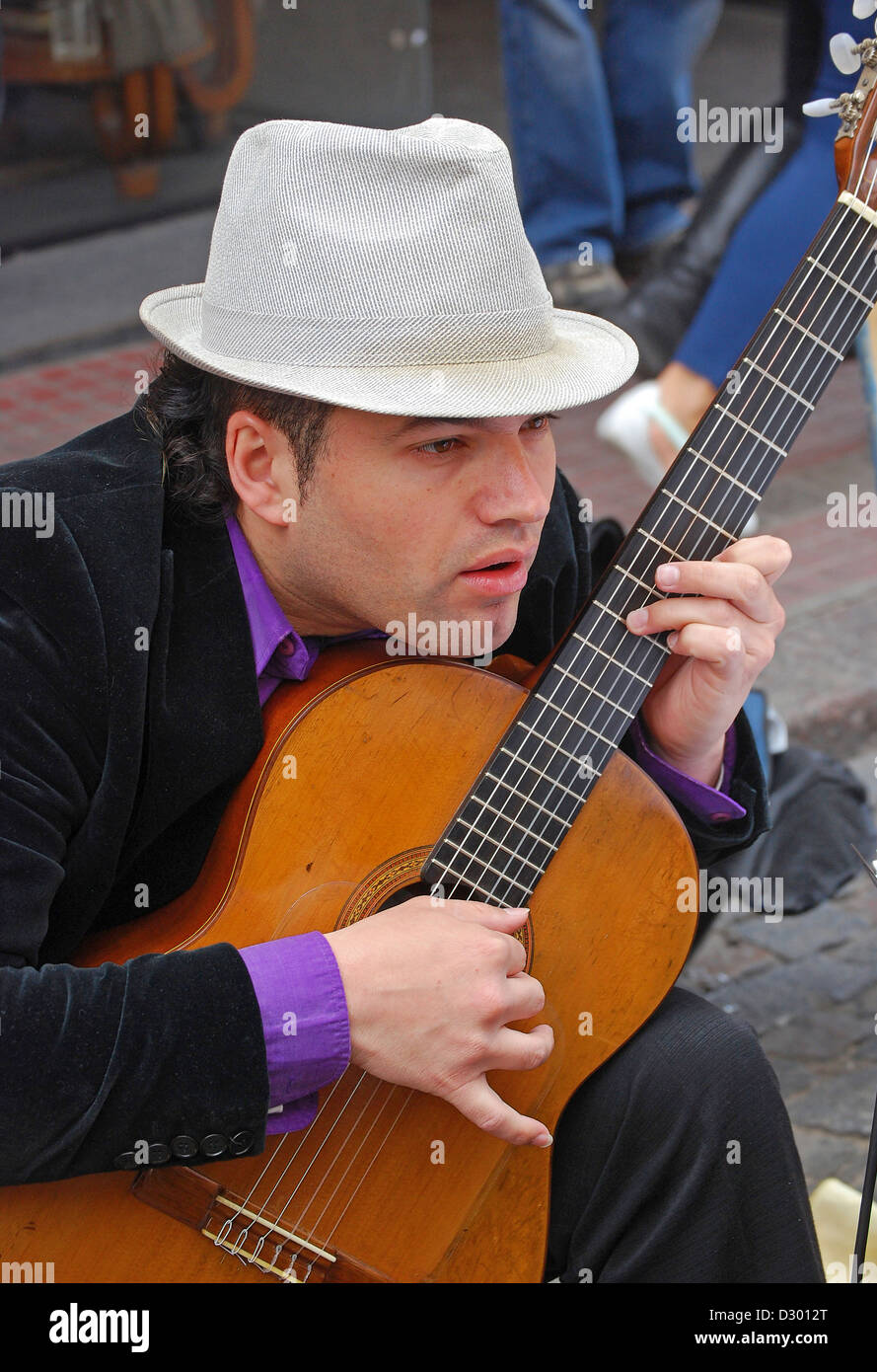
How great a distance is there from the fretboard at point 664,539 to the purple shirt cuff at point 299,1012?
0.76 feet

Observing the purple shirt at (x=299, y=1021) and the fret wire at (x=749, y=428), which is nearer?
the purple shirt at (x=299, y=1021)

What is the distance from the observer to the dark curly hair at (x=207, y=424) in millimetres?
1777

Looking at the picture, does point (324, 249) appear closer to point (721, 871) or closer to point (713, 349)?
point (721, 871)

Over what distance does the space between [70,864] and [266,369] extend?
58cm

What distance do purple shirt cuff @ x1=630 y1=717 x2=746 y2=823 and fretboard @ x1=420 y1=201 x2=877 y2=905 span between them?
15 centimetres

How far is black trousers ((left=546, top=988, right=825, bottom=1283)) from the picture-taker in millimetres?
1806

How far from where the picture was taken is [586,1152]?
1.87 m

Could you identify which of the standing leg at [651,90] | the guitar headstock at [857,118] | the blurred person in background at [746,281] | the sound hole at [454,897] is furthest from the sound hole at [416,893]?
the standing leg at [651,90]

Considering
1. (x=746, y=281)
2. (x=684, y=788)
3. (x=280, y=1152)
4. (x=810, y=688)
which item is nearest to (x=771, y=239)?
(x=746, y=281)

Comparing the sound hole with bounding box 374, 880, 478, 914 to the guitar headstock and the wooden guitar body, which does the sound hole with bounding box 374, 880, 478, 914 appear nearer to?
the wooden guitar body

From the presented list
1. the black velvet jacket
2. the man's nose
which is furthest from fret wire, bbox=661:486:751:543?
the black velvet jacket

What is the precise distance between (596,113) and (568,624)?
10.6 feet

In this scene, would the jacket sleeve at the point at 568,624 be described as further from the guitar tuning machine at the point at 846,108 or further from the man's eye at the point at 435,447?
the guitar tuning machine at the point at 846,108

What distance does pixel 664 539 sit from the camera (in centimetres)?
191
